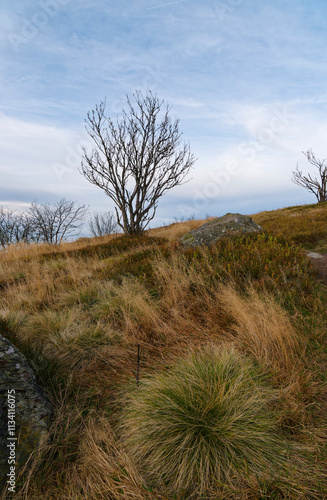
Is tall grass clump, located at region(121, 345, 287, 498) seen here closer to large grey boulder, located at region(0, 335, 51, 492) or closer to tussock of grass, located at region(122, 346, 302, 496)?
tussock of grass, located at region(122, 346, 302, 496)

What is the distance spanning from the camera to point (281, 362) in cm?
263

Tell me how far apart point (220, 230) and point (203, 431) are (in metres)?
6.68

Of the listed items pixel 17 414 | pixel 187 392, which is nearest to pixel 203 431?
pixel 187 392

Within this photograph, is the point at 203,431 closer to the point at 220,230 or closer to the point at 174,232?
the point at 220,230

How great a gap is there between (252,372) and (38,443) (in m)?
1.78

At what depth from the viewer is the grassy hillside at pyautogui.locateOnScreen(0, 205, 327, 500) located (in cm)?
162

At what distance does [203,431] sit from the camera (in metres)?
1.84

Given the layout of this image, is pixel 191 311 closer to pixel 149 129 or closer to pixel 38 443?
pixel 38 443

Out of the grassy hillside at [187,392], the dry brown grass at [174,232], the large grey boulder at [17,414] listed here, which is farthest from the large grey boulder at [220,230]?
the large grey boulder at [17,414]

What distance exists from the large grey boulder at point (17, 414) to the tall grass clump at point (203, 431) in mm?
622

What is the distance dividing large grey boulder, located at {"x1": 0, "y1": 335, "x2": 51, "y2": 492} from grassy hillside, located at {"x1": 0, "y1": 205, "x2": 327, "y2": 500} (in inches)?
4.1

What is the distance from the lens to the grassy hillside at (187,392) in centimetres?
162

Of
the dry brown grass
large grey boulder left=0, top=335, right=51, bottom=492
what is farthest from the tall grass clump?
the dry brown grass

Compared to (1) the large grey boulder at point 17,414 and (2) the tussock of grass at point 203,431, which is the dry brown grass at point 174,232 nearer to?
(2) the tussock of grass at point 203,431
